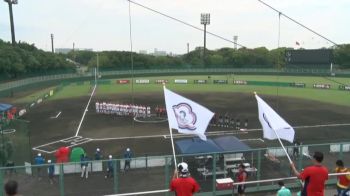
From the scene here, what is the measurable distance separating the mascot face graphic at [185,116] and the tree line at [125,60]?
53256 millimetres

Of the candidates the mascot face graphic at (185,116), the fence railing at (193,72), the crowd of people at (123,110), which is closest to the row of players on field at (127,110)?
the crowd of people at (123,110)

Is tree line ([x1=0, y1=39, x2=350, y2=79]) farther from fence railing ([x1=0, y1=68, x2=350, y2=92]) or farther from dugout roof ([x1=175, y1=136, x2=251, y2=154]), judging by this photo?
dugout roof ([x1=175, y1=136, x2=251, y2=154])

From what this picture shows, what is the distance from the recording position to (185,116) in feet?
37.7

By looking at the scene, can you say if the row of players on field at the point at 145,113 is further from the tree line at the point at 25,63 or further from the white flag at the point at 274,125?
the tree line at the point at 25,63

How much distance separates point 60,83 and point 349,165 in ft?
205

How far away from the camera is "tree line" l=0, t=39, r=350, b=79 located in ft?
204

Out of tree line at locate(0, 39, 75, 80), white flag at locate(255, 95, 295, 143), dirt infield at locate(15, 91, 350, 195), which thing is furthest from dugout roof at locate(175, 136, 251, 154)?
tree line at locate(0, 39, 75, 80)

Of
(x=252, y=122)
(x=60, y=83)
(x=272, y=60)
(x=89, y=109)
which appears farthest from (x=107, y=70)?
(x=252, y=122)

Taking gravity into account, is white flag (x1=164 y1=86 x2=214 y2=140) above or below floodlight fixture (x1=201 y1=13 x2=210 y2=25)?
below

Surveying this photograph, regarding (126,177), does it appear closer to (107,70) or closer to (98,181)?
(98,181)

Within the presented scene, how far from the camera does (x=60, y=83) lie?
2840 inches

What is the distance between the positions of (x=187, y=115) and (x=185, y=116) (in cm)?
7

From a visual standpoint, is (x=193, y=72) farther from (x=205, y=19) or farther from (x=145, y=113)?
(x=145, y=113)

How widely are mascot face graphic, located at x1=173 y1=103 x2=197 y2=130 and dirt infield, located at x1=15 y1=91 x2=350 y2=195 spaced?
13.3ft
